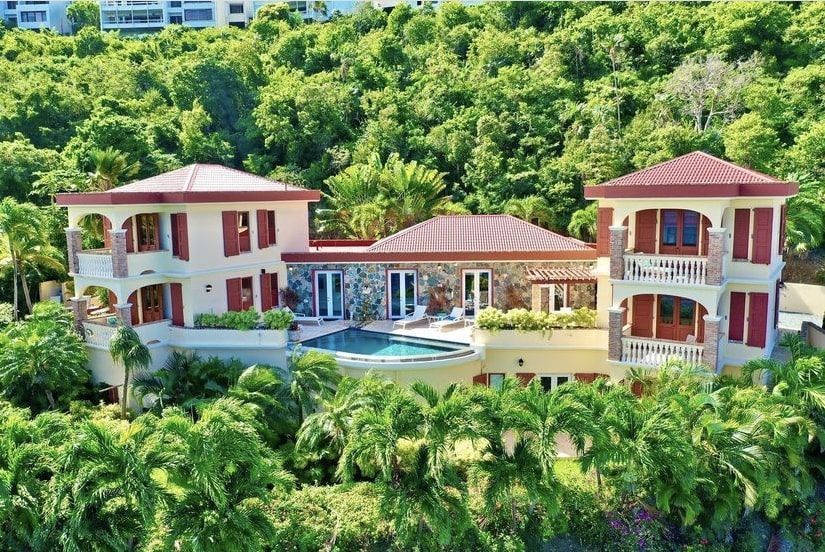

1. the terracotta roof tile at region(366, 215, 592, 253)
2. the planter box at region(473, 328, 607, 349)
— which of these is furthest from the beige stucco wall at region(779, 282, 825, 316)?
the planter box at region(473, 328, 607, 349)

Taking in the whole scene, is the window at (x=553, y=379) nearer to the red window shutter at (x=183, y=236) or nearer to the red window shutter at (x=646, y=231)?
the red window shutter at (x=646, y=231)

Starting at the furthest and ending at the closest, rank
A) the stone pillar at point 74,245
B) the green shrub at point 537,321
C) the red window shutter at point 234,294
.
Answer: the red window shutter at point 234,294
the stone pillar at point 74,245
the green shrub at point 537,321

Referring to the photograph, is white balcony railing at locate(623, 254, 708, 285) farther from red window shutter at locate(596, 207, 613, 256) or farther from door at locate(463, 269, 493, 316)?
door at locate(463, 269, 493, 316)

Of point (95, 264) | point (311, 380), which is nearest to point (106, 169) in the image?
point (95, 264)

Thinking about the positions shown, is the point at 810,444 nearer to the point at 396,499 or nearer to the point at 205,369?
the point at 396,499

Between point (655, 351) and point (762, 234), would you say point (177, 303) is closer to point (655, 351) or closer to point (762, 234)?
point (655, 351)

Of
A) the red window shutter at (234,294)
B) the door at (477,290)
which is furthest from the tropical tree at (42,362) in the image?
the door at (477,290)

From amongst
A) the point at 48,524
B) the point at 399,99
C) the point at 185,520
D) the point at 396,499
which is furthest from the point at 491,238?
the point at 399,99
